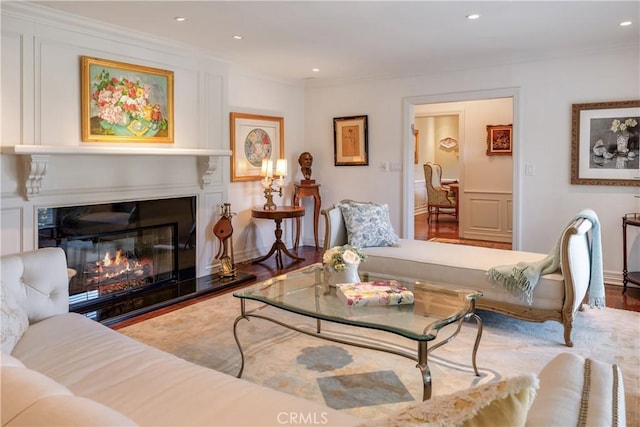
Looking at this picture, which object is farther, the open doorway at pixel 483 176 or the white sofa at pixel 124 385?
the open doorway at pixel 483 176

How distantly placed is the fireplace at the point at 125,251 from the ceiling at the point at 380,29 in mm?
1568

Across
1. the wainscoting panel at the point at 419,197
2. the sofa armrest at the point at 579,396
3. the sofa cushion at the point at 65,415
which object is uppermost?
the wainscoting panel at the point at 419,197

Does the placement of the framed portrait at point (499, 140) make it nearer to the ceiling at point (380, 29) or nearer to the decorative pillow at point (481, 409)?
the ceiling at point (380, 29)

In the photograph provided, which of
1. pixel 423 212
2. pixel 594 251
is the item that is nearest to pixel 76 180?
pixel 594 251

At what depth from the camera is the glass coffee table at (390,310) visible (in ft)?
6.98

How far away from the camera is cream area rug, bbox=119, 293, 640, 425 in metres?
2.43

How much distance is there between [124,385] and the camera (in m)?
1.59

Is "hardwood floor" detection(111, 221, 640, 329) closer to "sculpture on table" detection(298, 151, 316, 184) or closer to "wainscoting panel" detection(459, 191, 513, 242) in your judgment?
"wainscoting panel" detection(459, 191, 513, 242)

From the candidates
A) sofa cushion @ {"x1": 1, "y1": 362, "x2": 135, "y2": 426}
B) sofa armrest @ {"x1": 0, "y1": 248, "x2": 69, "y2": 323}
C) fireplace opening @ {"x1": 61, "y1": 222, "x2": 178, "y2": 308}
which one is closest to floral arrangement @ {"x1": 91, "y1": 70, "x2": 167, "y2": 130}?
fireplace opening @ {"x1": 61, "y1": 222, "x2": 178, "y2": 308}

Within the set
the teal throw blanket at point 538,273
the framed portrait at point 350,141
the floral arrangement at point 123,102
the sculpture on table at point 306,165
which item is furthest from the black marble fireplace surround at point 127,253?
the teal throw blanket at point 538,273

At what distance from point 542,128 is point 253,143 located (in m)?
3.27

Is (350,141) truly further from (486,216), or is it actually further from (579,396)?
(579,396)

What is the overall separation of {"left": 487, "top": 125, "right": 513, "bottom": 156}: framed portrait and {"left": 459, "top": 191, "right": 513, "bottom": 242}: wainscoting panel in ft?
2.11

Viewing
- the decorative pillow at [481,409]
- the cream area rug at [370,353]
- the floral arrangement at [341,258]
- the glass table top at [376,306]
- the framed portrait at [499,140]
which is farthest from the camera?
the framed portrait at [499,140]
